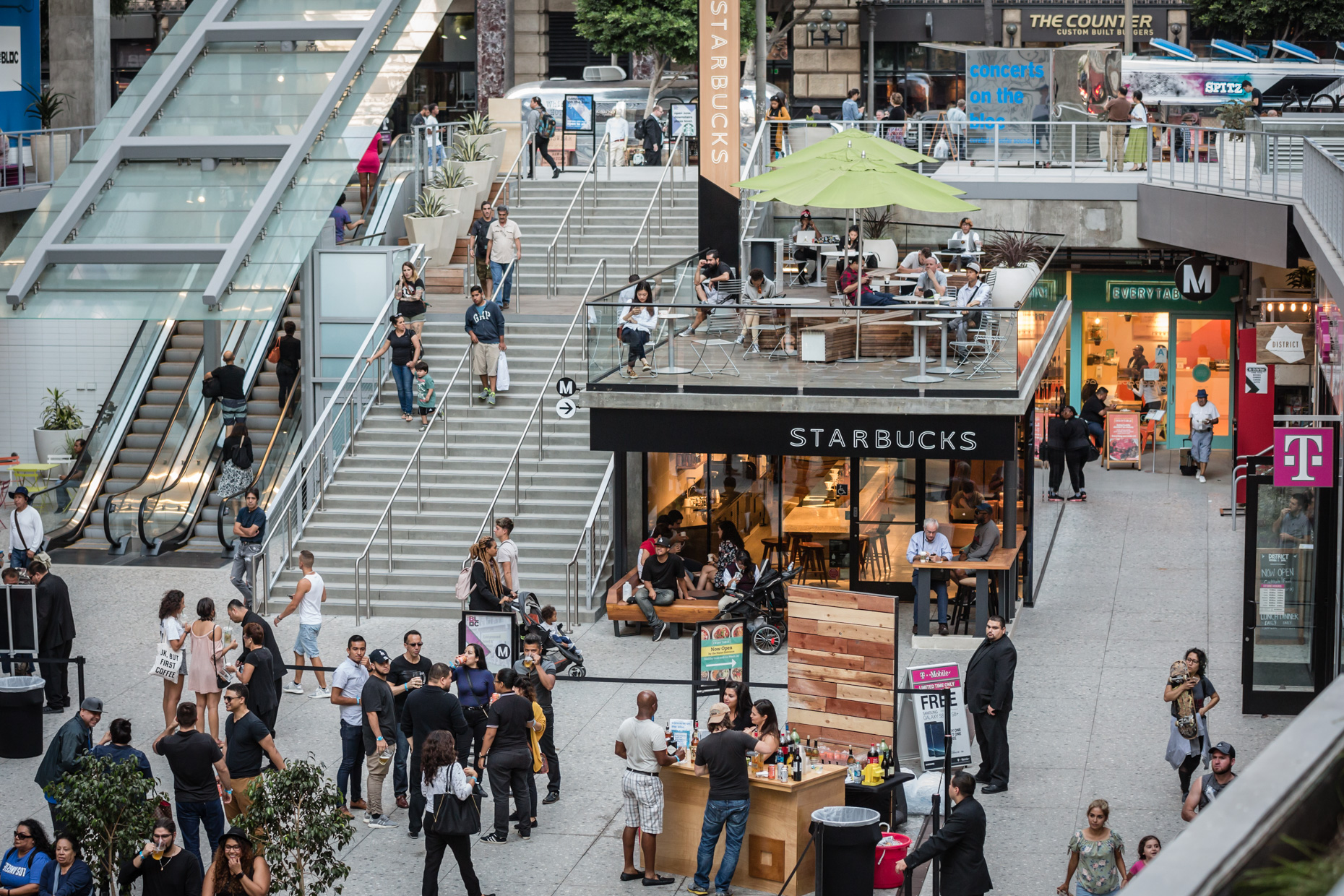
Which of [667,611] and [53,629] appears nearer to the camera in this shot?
[53,629]

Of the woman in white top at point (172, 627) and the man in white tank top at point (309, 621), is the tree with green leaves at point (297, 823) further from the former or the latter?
the man in white tank top at point (309, 621)

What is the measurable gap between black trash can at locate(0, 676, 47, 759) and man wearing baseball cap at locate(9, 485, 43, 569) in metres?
4.11

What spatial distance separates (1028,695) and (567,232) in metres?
13.2

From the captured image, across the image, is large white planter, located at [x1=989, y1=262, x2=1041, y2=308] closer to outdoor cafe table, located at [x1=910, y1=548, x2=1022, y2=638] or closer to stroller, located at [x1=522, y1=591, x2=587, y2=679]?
outdoor cafe table, located at [x1=910, y1=548, x2=1022, y2=638]

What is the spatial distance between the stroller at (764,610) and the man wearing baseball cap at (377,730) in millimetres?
5917

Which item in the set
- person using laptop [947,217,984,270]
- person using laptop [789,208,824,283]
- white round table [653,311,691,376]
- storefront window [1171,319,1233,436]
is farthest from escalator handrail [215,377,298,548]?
storefront window [1171,319,1233,436]

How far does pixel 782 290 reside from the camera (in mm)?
23969

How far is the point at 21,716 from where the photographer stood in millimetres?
15141

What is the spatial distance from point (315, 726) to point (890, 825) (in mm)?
5886

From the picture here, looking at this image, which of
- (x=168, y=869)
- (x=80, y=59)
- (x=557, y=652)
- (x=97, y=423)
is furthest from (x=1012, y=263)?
(x=80, y=59)

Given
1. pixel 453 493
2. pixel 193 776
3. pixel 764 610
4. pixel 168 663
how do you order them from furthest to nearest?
pixel 453 493, pixel 764 610, pixel 168 663, pixel 193 776

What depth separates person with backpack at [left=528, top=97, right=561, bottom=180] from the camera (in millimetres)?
30688

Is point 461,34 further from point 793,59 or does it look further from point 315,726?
point 315,726

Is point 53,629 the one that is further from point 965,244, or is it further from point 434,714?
point 965,244
